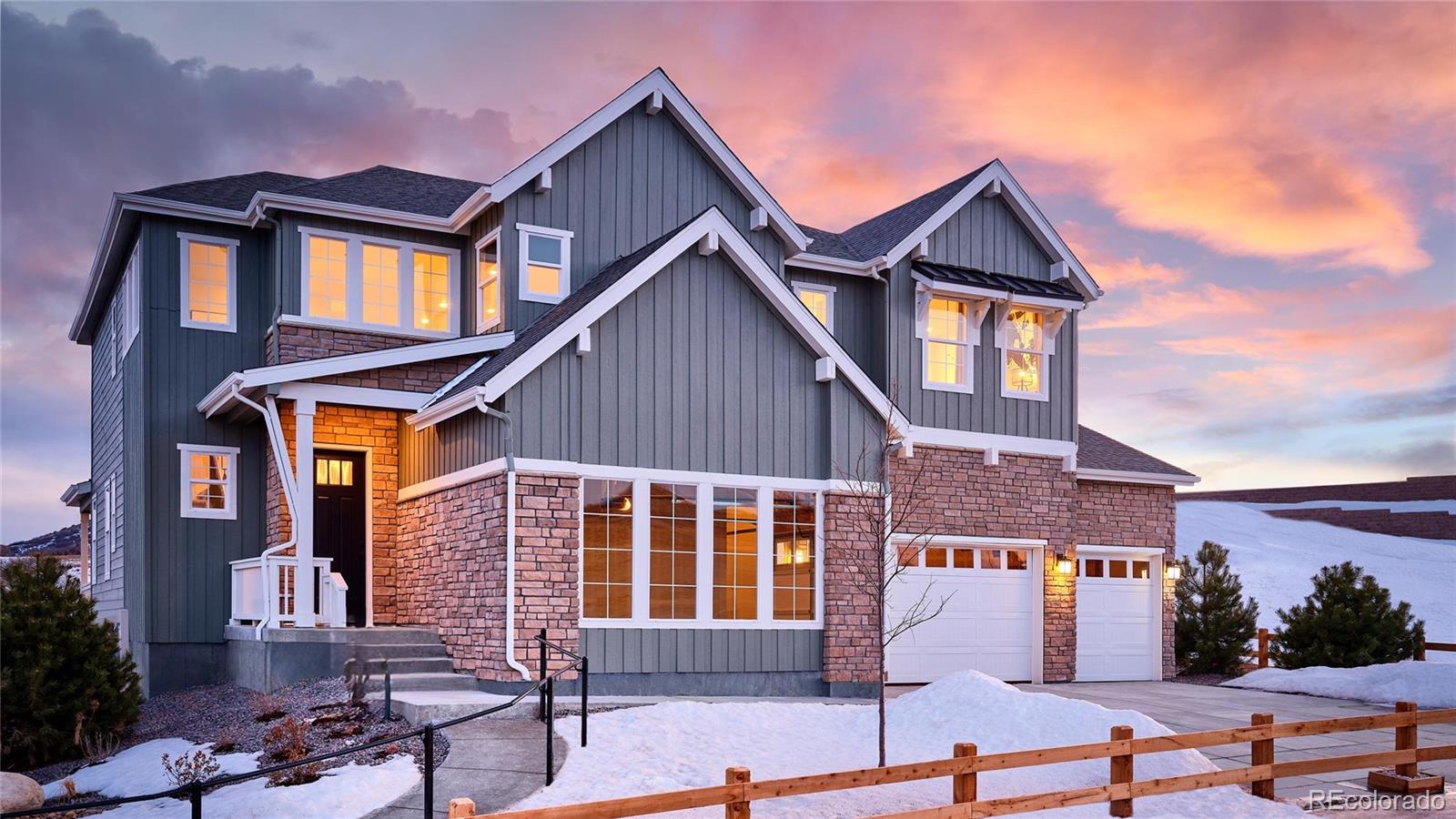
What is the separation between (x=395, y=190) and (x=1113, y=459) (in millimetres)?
13752

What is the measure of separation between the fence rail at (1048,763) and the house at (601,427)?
5873 millimetres

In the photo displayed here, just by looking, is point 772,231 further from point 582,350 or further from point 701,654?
point 701,654

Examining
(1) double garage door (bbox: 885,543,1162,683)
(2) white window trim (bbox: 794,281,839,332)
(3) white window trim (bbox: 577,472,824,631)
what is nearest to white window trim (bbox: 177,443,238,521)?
(3) white window trim (bbox: 577,472,824,631)

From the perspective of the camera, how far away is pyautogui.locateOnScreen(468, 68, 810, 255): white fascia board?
17250mm

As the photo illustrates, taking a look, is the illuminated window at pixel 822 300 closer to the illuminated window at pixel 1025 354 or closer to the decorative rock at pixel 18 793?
the illuminated window at pixel 1025 354

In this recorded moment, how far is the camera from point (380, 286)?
58.3 feet

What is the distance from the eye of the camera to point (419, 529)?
16.9 meters

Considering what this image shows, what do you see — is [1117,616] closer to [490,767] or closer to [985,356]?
[985,356]

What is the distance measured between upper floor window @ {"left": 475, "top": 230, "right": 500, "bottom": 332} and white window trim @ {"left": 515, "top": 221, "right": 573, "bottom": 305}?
319mm

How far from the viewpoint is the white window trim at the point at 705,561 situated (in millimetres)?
14969

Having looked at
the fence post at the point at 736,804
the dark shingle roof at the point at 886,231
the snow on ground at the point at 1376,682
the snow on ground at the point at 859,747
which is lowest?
the snow on ground at the point at 1376,682

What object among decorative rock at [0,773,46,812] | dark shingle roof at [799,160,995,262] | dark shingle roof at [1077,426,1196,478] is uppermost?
dark shingle roof at [799,160,995,262]

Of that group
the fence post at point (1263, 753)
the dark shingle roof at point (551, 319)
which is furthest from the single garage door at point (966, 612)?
the fence post at point (1263, 753)

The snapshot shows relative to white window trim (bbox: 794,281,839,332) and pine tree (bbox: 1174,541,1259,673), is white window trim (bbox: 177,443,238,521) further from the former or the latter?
pine tree (bbox: 1174,541,1259,673)
